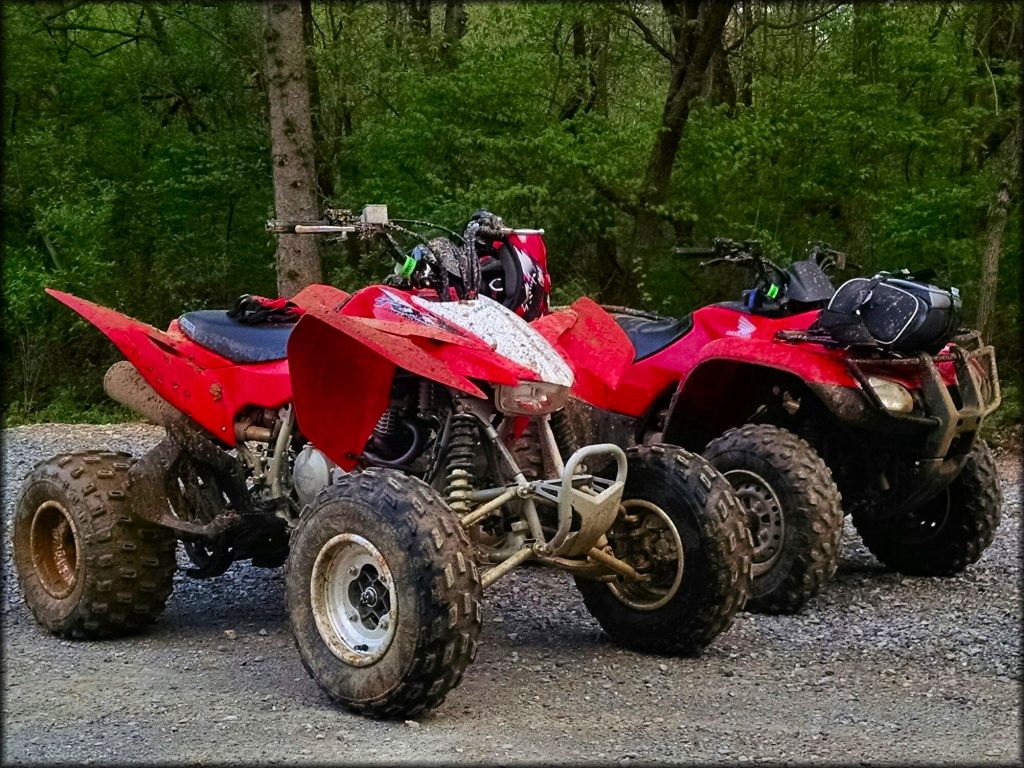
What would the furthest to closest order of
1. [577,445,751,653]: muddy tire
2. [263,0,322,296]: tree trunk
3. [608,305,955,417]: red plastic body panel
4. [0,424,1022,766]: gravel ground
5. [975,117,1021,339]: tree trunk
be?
[975,117,1021,339]: tree trunk
[263,0,322,296]: tree trunk
[608,305,955,417]: red plastic body panel
[577,445,751,653]: muddy tire
[0,424,1022,766]: gravel ground

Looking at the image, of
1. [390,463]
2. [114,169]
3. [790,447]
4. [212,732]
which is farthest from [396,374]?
[114,169]

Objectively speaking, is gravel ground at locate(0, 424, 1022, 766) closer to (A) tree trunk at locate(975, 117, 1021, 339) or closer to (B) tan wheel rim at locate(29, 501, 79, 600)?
(B) tan wheel rim at locate(29, 501, 79, 600)

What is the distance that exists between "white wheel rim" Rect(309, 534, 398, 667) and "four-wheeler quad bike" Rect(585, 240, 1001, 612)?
2.24 meters

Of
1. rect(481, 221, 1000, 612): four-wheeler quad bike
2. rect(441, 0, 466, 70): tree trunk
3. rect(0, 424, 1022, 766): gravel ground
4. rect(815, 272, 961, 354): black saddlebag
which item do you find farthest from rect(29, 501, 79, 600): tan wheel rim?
rect(441, 0, 466, 70): tree trunk

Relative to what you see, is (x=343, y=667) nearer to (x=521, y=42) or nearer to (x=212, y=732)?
(x=212, y=732)

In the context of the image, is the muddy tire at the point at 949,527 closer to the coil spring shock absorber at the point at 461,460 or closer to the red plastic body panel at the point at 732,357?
the red plastic body panel at the point at 732,357

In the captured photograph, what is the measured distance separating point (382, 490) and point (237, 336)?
1587 mm

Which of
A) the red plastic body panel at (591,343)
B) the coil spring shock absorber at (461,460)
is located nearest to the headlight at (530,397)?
the coil spring shock absorber at (461,460)

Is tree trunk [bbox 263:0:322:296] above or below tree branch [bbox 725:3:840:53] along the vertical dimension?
below

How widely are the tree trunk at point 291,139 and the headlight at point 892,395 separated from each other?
7068 mm

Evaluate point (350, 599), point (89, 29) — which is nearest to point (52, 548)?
point (350, 599)

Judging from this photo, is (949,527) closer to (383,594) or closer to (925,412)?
(925,412)

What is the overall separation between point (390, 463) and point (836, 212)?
10.7 m

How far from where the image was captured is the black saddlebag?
6156 mm
